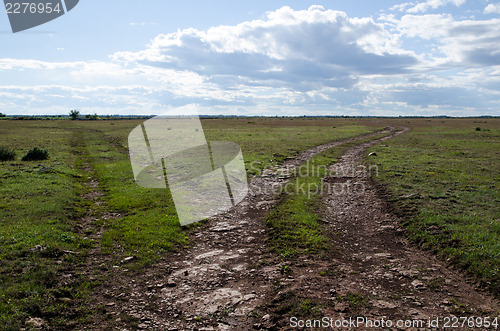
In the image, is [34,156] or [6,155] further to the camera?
[34,156]

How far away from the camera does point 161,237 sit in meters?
11.2

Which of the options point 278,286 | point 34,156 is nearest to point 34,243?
point 278,286

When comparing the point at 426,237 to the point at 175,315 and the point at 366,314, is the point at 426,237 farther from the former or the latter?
the point at 175,315

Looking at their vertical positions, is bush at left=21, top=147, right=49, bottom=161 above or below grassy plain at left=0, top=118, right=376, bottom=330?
above

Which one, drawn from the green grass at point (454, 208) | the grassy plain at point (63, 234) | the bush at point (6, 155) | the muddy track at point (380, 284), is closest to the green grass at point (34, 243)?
the grassy plain at point (63, 234)

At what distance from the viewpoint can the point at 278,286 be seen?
7969 mm

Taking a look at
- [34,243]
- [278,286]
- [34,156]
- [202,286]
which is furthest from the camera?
[34,156]

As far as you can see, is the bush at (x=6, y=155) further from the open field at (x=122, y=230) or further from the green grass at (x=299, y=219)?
the green grass at (x=299, y=219)

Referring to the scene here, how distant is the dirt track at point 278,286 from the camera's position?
683 cm

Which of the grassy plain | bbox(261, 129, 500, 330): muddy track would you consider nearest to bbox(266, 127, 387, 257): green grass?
bbox(261, 129, 500, 330): muddy track

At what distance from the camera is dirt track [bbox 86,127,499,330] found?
683 cm

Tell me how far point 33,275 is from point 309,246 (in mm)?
8450

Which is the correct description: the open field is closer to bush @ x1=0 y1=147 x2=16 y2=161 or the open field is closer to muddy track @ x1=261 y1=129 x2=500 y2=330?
muddy track @ x1=261 y1=129 x2=500 y2=330

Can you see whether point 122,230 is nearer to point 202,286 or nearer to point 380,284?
point 202,286
